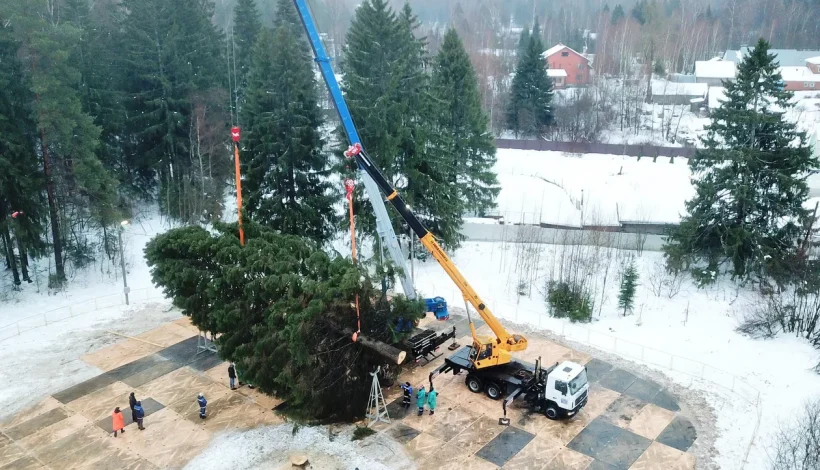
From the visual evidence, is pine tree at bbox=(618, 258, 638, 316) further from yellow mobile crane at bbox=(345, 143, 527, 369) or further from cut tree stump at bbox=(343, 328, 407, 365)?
cut tree stump at bbox=(343, 328, 407, 365)

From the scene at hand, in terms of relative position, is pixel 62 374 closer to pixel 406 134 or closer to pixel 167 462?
pixel 167 462

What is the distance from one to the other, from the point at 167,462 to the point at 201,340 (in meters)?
7.46

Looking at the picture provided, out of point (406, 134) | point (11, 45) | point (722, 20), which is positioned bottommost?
point (406, 134)

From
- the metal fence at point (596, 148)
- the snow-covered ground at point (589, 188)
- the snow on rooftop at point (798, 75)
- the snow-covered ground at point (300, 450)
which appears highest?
the snow on rooftop at point (798, 75)

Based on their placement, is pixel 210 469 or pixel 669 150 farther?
pixel 669 150

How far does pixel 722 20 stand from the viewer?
11062 centimetres

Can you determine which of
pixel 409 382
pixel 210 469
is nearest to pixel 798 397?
pixel 409 382

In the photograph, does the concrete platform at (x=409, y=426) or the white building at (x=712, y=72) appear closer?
the concrete platform at (x=409, y=426)

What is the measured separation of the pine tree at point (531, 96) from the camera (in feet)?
208

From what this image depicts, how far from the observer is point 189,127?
38.4 meters

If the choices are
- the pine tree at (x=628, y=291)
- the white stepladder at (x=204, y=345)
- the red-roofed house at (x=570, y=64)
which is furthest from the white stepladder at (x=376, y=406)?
the red-roofed house at (x=570, y=64)

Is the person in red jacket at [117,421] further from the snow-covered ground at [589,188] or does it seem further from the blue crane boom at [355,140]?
the snow-covered ground at [589,188]

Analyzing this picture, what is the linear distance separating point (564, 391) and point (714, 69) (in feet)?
243

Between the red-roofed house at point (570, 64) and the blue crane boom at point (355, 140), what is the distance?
66.6 m
